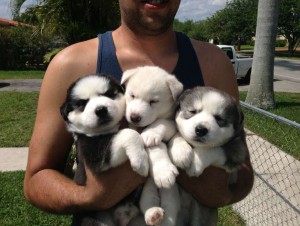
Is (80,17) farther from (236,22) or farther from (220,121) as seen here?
(236,22)

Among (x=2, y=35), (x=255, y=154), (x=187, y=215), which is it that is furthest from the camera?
(x=2, y=35)

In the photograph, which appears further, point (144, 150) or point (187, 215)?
point (187, 215)

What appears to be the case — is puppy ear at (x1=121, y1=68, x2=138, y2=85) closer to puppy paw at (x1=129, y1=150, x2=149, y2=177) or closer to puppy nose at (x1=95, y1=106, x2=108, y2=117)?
puppy nose at (x1=95, y1=106, x2=108, y2=117)

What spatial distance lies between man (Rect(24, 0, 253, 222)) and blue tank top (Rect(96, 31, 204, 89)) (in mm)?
38

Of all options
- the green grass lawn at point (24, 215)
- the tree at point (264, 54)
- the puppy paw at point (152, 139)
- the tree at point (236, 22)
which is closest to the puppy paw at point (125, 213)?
the puppy paw at point (152, 139)

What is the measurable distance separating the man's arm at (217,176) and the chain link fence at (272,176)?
4.02 ft

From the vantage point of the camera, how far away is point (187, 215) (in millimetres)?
2271

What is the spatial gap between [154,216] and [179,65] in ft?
3.00

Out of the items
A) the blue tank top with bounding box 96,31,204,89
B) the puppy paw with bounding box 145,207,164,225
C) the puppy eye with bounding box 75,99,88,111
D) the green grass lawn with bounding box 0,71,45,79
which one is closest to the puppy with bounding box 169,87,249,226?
the blue tank top with bounding box 96,31,204,89

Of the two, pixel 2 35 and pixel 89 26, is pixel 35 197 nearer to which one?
pixel 89 26

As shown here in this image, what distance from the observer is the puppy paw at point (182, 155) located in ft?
6.79

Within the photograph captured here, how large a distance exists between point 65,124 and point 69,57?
0.38m

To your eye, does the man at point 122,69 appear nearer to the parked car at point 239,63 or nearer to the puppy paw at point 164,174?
the puppy paw at point 164,174

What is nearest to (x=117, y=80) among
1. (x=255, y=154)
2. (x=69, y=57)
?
(x=69, y=57)
